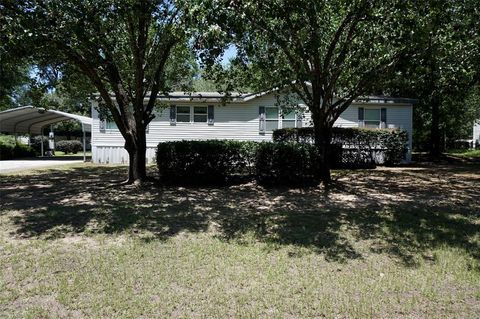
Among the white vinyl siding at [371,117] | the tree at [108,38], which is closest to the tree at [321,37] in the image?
the tree at [108,38]

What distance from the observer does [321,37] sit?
31.1ft

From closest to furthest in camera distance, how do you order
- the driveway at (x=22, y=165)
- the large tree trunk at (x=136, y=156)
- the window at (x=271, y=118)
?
the large tree trunk at (x=136, y=156) < the driveway at (x=22, y=165) < the window at (x=271, y=118)

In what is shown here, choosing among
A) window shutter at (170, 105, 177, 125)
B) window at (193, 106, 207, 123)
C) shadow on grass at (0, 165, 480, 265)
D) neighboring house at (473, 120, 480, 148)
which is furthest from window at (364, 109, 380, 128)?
neighboring house at (473, 120, 480, 148)

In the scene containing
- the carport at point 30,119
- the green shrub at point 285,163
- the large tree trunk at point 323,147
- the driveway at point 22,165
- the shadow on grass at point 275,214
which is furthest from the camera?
the carport at point 30,119

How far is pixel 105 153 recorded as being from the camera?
20.8 metres

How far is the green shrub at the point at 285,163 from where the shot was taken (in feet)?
34.4

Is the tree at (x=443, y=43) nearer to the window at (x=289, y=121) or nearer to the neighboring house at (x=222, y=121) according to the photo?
the neighboring house at (x=222, y=121)

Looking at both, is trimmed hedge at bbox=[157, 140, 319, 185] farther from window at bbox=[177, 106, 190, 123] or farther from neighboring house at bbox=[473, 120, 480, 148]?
neighboring house at bbox=[473, 120, 480, 148]

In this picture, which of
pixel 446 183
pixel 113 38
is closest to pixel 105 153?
pixel 113 38

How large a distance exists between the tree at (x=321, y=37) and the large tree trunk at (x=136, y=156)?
12.5ft

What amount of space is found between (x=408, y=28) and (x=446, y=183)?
5414 millimetres

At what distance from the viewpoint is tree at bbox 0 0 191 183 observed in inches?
295

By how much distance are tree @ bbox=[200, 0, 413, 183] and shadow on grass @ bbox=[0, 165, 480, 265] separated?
2.43 metres

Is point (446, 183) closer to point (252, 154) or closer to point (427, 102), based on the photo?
point (252, 154)
